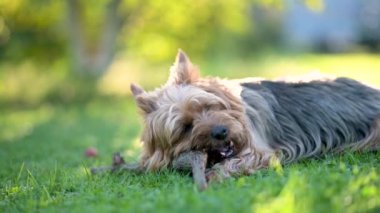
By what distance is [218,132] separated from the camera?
598 centimetres

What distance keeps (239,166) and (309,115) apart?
1.32 meters

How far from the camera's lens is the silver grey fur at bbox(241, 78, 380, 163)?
6867 mm

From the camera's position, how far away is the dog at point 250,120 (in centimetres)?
620

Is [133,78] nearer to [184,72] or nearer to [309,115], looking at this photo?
[309,115]

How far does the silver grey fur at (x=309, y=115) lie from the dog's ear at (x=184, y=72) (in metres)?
0.60

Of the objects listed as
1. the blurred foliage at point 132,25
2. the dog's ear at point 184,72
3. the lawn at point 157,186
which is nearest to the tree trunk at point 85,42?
the blurred foliage at point 132,25

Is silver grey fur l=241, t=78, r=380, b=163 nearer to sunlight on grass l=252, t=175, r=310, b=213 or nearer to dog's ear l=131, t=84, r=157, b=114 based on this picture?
dog's ear l=131, t=84, r=157, b=114

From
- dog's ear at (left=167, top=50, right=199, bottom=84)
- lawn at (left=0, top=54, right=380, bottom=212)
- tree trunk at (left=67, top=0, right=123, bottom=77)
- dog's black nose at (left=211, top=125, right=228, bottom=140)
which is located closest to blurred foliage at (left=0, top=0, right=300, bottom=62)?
tree trunk at (left=67, top=0, right=123, bottom=77)

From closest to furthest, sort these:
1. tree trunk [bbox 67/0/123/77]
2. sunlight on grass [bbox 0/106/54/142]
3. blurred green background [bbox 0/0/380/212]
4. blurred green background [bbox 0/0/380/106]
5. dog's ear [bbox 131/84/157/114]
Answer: blurred green background [bbox 0/0/380/212] → dog's ear [bbox 131/84/157/114] → sunlight on grass [bbox 0/106/54/142] → blurred green background [bbox 0/0/380/106] → tree trunk [bbox 67/0/123/77]

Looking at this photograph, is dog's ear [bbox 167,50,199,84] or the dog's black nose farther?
dog's ear [bbox 167,50,199,84]

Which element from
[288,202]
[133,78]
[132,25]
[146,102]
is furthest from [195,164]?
[133,78]

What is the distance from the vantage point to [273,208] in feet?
14.6

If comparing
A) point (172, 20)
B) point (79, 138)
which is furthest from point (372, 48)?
point (79, 138)

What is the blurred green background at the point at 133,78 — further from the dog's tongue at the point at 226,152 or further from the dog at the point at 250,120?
the dog's tongue at the point at 226,152
